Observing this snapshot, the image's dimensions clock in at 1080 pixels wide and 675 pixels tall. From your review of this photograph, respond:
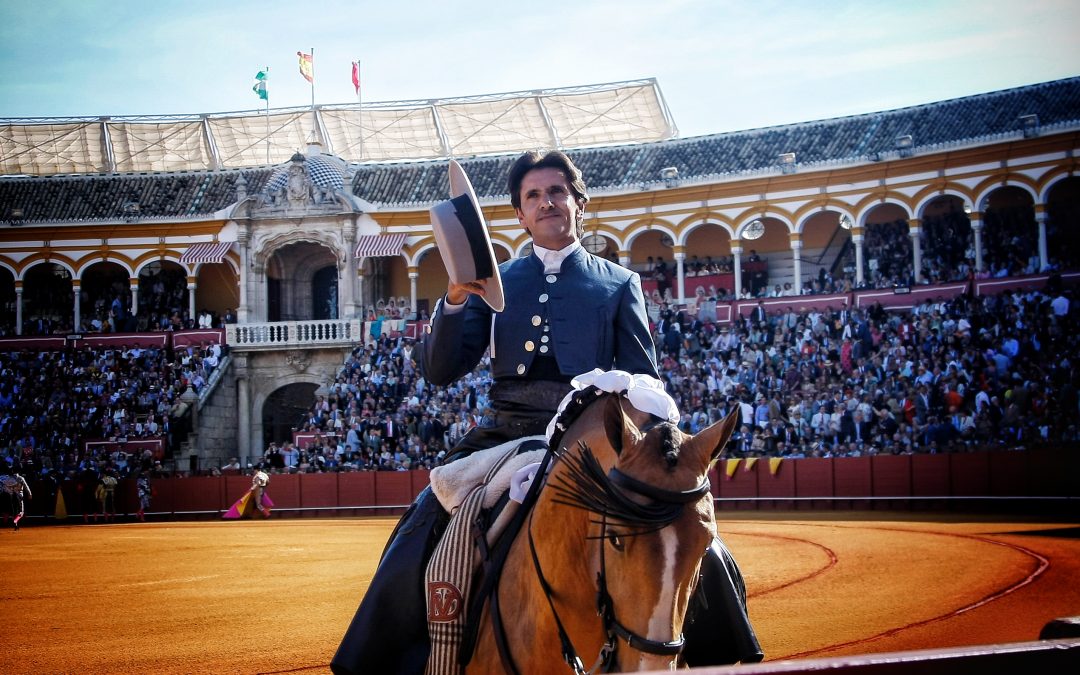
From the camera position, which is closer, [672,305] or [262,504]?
[262,504]

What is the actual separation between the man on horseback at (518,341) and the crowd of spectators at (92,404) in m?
23.1

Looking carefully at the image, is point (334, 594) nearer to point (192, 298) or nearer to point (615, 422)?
point (615, 422)

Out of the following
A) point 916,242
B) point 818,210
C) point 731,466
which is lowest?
point 731,466

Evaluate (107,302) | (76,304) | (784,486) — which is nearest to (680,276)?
(784,486)

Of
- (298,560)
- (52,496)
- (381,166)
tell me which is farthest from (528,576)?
(381,166)

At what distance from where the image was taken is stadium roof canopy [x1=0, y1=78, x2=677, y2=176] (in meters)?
36.2


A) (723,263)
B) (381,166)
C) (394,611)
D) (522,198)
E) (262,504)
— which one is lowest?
(262,504)

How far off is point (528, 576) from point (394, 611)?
515mm

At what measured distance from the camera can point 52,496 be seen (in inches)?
942

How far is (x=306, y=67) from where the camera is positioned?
120ft

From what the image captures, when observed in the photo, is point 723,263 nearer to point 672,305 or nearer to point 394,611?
point 672,305

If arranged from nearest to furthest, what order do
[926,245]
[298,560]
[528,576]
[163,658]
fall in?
[528,576] → [163,658] → [298,560] → [926,245]

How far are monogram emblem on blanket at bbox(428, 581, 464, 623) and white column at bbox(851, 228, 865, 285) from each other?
82.6 ft

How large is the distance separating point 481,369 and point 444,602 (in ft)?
72.7
